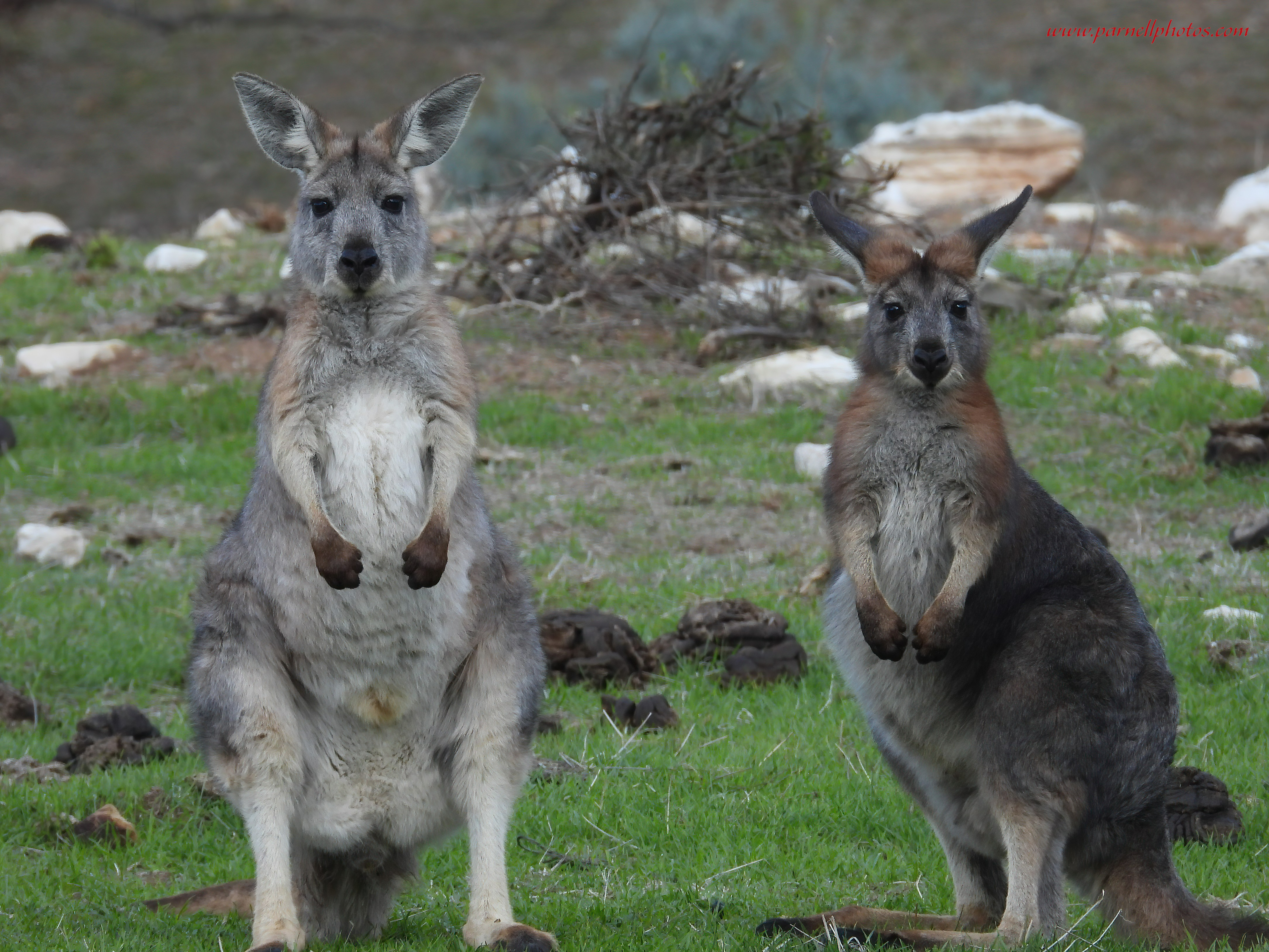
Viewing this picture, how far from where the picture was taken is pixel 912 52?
28281 mm

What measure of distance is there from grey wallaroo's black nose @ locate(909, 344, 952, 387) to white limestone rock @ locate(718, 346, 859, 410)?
4939 millimetres

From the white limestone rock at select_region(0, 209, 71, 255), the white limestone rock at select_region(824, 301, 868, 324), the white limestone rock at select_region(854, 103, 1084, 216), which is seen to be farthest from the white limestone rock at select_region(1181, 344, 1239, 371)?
the white limestone rock at select_region(0, 209, 71, 255)

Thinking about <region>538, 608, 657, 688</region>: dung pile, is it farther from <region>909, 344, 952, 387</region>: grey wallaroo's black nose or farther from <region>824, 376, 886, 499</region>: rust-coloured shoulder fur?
<region>909, 344, 952, 387</region>: grey wallaroo's black nose

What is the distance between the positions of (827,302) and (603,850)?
607 cm

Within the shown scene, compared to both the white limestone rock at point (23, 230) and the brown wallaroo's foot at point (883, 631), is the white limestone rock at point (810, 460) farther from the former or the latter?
the white limestone rock at point (23, 230)

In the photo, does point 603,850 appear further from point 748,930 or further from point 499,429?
point 499,429

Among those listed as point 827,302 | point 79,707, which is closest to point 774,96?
point 827,302

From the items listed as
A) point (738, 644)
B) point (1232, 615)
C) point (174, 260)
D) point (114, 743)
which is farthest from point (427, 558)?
point (174, 260)

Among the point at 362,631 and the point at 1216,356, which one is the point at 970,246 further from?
the point at 1216,356

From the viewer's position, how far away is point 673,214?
10.3m

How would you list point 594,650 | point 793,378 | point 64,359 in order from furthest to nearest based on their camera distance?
point 64,359 → point 793,378 → point 594,650

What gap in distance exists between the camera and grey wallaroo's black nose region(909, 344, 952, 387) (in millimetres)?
4297

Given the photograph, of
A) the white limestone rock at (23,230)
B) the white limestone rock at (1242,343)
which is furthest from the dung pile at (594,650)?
the white limestone rock at (23,230)

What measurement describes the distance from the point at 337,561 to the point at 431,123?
1.39m
